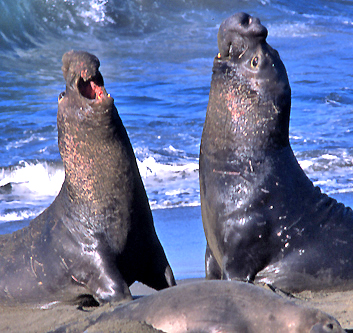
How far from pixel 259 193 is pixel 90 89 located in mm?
1385

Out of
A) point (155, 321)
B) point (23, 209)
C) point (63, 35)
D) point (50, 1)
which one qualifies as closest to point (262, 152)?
point (155, 321)

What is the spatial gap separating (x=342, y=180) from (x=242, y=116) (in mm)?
4416

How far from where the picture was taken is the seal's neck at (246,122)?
155 inches

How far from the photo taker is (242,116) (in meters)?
3.99

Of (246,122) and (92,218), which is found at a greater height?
(246,122)

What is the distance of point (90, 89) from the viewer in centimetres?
403

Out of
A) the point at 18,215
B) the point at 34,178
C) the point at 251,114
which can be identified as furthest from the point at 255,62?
the point at 34,178

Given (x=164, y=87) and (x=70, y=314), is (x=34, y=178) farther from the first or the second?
(x=164, y=87)

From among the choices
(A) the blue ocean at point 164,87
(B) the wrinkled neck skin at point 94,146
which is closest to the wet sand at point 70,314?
(B) the wrinkled neck skin at point 94,146

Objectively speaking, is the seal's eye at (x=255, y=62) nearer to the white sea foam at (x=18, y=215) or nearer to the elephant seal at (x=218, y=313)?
the elephant seal at (x=218, y=313)

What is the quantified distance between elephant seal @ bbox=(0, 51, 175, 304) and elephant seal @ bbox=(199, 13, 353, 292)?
48 centimetres

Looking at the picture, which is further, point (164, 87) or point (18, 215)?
point (164, 87)

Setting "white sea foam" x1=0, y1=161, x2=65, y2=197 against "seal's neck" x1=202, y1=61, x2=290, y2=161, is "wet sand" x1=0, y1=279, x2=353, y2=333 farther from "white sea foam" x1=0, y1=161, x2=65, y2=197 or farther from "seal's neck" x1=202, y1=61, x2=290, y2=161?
"white sea foam" x1=0, y1=161, x2=65, y2=197

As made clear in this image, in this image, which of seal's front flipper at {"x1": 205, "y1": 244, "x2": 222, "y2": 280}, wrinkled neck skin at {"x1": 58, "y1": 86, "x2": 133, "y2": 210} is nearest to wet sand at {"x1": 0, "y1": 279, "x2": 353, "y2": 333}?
seal's front flipper at {"x1": 205, "y1": 244, "x2": 222, "y2": 280}
